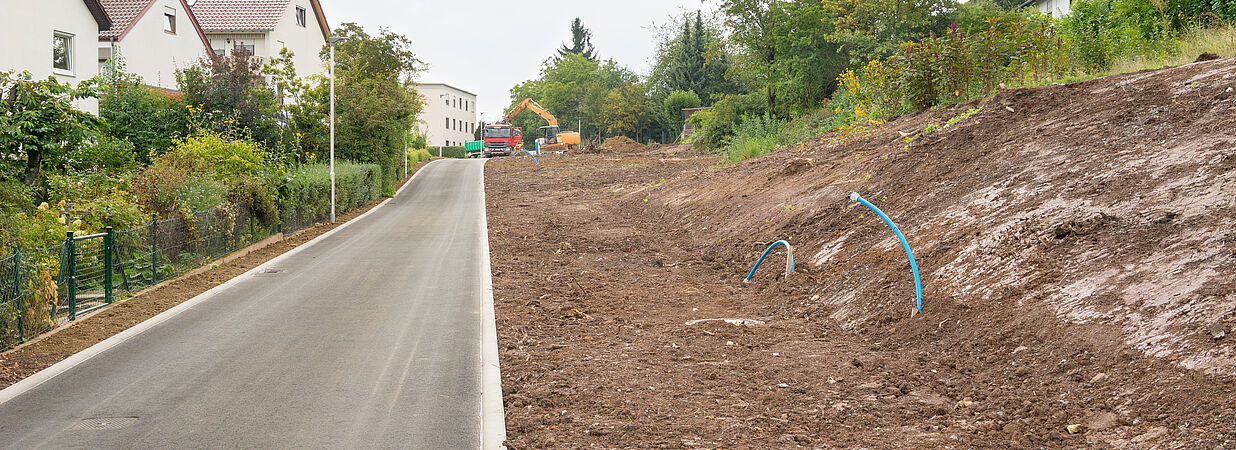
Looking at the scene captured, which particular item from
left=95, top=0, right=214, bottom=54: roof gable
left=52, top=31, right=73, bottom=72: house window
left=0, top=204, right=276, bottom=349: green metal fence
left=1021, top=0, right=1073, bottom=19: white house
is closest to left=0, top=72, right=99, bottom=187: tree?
left=0, top=204, right=276, bottom=349: green metal fence

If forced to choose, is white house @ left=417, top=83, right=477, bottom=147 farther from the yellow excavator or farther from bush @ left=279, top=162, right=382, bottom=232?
bush @ left=279, top=162, right=382, bottom=232

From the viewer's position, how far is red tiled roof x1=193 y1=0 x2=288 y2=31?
44250 mm

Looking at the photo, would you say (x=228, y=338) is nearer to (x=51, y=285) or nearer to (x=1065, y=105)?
(x=51, y=285)

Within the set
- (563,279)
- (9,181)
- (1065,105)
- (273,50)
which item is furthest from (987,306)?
(273,50)

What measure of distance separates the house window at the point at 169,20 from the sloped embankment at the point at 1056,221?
3135 cm

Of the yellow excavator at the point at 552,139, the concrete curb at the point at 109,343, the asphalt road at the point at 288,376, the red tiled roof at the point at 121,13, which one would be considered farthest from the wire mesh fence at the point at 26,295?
the yellow excavator at the point at 552,139

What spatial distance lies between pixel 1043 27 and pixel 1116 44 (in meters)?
1.27

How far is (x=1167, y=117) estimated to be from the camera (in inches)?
352

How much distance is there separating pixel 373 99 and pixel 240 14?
64.6ft

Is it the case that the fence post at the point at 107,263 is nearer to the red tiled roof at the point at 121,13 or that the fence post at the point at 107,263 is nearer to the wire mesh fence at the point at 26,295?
the wire mesh fence at the point at 26,295

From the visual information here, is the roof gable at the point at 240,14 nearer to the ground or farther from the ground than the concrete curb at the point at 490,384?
farther from the ground

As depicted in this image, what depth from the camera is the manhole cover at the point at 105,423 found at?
20.5ft

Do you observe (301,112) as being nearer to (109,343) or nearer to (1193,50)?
(109,343)

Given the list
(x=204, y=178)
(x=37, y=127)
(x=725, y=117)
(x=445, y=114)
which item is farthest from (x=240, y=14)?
(x=445, y=114)
